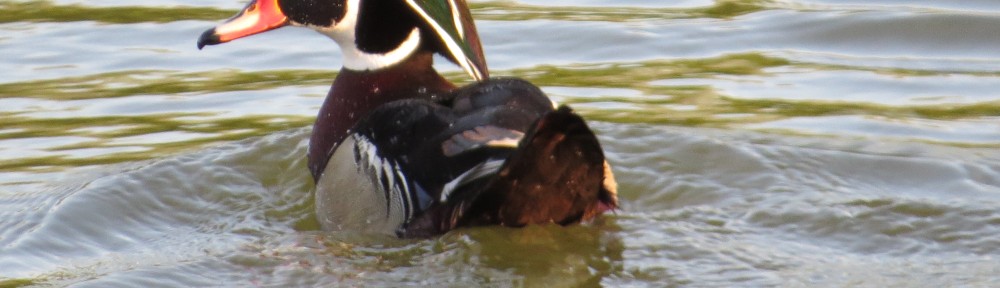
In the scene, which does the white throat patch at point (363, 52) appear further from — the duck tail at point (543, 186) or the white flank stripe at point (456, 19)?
the duck tail at point (543, 186)

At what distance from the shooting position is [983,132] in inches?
274

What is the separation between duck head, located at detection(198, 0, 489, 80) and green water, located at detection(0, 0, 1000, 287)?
2.28ft

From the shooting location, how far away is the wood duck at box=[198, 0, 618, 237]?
16.7ft

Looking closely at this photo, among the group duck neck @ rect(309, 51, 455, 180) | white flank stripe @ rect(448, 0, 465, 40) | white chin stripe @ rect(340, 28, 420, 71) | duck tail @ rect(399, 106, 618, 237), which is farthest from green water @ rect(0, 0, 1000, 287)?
white flank stripe @ rect(448, 0, 465, 40)

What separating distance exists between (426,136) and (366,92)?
3.18 feet

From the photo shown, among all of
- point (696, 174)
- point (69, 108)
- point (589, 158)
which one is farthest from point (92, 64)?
point (589, 158)

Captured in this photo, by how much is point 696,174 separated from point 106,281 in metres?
2.45

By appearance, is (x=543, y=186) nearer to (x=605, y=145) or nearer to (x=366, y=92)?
(x=366, y=92)

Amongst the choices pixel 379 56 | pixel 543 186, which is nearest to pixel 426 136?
pixel 543 186

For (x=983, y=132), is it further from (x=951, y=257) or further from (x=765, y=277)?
(x=765, y=277)

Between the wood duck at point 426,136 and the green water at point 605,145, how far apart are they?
0.13 metres

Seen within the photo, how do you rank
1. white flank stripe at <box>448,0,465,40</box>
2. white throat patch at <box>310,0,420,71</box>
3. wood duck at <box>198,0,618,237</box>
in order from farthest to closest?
white throat patch at <box>310,0,420,71</box>
white flank stripe at <box>448,0,465,40</box>
wood duck at <box>198,0,618,237</box>

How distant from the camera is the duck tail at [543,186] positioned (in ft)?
15.8

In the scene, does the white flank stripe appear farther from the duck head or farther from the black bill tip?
the black bill tip
